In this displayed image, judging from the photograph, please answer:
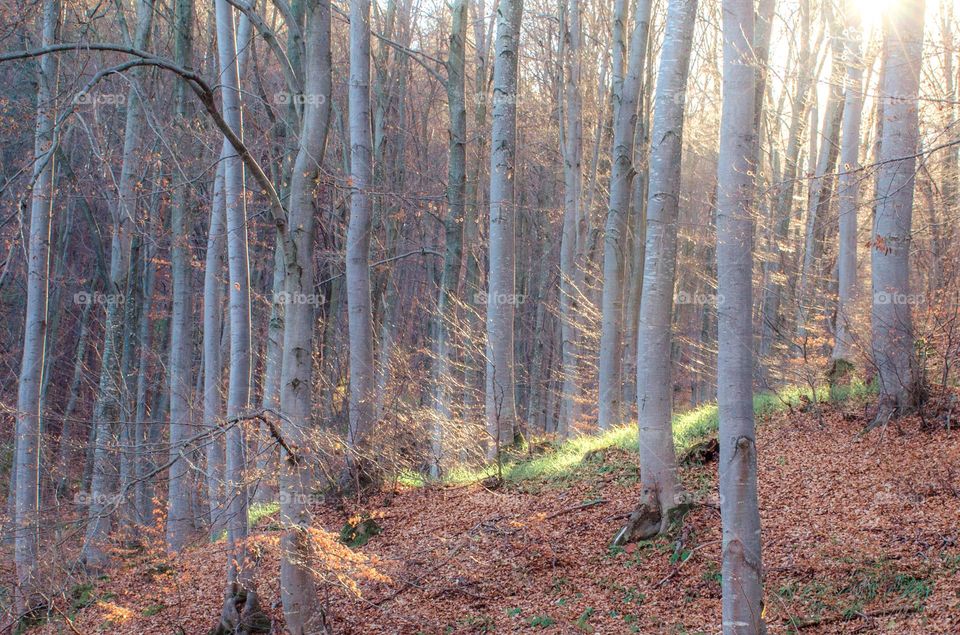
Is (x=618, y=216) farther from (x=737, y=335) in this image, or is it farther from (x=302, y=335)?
(x=737, y=335)

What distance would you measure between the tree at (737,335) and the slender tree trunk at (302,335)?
311 centimetres

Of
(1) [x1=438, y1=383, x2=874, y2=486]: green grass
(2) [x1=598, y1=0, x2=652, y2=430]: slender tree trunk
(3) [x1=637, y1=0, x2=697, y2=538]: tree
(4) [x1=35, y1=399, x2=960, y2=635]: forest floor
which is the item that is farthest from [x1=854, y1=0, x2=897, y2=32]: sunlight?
(4) [x1=35, y1=399, x2=960, y2=635]: forest floor

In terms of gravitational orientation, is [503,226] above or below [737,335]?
above

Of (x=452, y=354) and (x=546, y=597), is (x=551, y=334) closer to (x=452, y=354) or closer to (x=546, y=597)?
(x=452, y=354)

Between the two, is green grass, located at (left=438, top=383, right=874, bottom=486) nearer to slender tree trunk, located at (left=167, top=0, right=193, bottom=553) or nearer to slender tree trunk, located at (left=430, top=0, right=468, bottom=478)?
slender tree trunk, located at (left=430, top=0, right=468, bottom=478)

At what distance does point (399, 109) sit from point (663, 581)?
17.0m

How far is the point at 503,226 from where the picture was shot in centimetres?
1130

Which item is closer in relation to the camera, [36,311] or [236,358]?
[236,358]

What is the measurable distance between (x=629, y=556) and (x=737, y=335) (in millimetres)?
3265

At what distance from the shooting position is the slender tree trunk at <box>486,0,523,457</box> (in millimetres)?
11109

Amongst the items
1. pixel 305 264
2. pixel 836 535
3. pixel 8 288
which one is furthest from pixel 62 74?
pixel 8 288

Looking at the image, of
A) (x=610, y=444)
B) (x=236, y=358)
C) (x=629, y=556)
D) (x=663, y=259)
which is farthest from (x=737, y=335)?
(x=610, y=444)

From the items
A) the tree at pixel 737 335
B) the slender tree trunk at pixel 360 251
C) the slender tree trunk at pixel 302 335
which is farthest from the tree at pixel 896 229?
the slender tree trunk at pixel 360 251

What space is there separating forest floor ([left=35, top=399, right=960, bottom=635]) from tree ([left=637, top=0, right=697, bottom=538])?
2.28 feet
